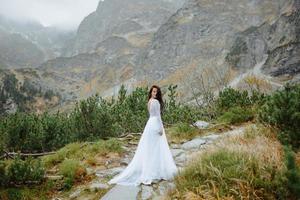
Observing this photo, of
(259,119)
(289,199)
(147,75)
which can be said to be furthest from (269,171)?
(147,75)

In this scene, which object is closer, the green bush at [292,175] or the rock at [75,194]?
the green bush at [292,175]

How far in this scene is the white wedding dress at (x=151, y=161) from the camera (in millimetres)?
8406

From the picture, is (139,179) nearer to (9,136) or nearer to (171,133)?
(171,133)

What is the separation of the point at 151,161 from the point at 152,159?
0.23ft

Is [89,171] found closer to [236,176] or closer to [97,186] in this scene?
[97,186]

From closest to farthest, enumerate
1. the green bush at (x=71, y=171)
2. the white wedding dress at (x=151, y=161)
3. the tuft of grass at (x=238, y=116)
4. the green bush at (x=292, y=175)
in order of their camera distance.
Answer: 1. the green bush at (x=292, y=175)
2. the white wedding dress at (x=151, y=161)
3. the green bush at (x=71, y=171)
4. the tuft of grass at (x=238, y=116)

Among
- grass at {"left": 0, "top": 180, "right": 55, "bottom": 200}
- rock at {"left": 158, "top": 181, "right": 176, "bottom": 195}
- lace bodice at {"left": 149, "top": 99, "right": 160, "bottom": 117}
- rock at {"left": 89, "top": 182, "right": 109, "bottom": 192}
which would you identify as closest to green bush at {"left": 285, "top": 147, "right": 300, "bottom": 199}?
rock at {"left": 158, "top": 181, "right": 176, "bottom": 195}

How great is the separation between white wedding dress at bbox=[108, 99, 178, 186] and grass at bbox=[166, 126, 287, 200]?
1575mm

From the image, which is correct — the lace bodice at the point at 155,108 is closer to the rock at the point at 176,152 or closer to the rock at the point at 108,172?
the rock at the point at 108,172

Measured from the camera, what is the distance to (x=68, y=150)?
11.6 m

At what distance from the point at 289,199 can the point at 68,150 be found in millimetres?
7692

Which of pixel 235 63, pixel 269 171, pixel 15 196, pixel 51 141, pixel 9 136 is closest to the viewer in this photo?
pixel 269 171

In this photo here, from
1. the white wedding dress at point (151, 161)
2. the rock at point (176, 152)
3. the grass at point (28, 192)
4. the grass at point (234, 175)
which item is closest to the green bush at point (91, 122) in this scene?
the rock at point (176, 152)

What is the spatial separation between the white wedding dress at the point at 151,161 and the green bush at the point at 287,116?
2412 millimetres
